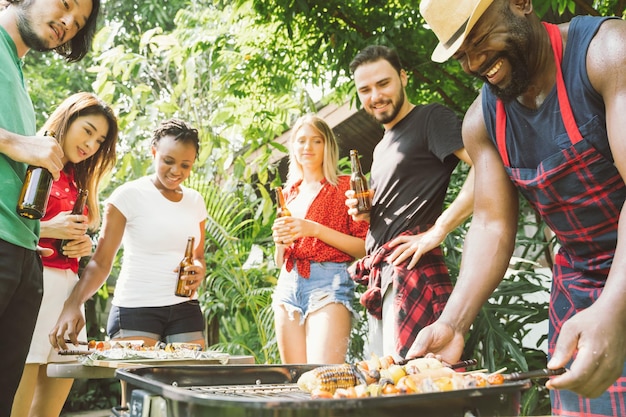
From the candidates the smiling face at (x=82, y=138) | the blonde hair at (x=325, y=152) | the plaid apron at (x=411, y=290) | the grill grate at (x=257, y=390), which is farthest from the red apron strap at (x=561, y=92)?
the smiling face at (x=82, y=138)

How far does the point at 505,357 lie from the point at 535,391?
27cm

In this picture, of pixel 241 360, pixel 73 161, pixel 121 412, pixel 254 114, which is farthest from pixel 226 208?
pixel 121 412

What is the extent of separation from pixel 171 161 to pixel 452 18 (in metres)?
2.30

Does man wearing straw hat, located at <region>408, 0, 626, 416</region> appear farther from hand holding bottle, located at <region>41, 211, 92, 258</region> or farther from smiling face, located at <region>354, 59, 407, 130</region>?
hand holding bottle, located at <region>41, 211, 92, 258</region>

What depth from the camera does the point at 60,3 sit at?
102 inches

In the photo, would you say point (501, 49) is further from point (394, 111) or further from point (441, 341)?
point (394, 111)

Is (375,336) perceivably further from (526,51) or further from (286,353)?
(526,51)

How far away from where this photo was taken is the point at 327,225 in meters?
3.64

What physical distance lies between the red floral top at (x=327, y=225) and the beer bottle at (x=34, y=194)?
4.71 ft

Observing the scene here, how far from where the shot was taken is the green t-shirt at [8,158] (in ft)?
7.73

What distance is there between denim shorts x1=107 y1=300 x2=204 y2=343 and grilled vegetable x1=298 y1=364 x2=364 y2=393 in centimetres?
214

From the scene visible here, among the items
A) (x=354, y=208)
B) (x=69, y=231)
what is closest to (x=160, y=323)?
(x=69, y=231)

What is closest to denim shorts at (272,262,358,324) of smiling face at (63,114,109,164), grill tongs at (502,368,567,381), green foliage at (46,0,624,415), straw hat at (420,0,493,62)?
green foliage at (46,0,624,415)

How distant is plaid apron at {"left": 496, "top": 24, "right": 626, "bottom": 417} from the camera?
5.62ft
